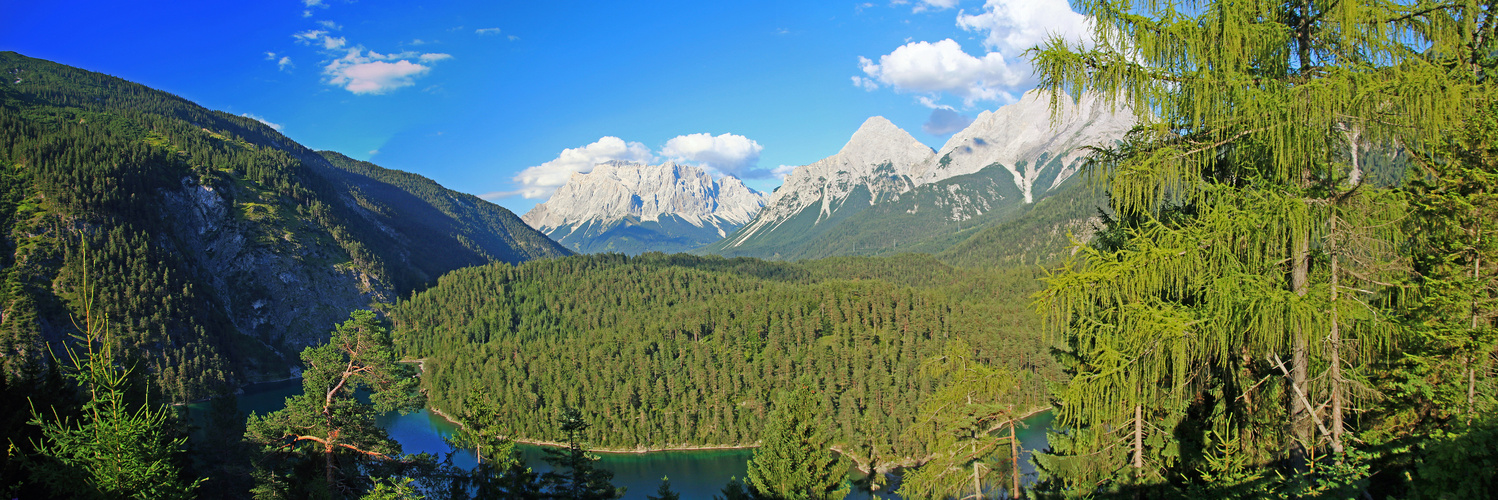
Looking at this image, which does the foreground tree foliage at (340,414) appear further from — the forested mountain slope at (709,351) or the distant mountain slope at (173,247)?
the distant mountain slope at (173,247)

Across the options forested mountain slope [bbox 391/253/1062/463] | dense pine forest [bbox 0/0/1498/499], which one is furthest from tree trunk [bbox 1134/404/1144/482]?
forested mountain slope [bbox 391/253/1062/463]

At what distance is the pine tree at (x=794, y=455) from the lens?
2317 centimetres

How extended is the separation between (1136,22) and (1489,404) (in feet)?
18.2

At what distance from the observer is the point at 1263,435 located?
7945 mm

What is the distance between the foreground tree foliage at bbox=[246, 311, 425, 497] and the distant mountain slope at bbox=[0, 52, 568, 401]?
107 m

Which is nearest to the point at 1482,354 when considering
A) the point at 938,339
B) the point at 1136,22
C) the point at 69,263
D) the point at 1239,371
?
the point at 1239,371

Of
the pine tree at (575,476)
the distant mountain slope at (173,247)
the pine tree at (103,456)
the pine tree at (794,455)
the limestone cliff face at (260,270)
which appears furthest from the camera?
the limestone cliff face at (260,270)

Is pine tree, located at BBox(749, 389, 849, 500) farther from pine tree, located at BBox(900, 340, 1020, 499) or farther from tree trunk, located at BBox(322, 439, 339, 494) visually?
tree trunk, located at BBox(322, 439, 339, 494)

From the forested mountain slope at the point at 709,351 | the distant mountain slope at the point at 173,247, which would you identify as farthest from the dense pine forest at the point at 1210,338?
the distant mountain slope at the point at 173,247

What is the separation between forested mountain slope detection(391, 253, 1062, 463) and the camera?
281ft

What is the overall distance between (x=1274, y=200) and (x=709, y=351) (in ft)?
340

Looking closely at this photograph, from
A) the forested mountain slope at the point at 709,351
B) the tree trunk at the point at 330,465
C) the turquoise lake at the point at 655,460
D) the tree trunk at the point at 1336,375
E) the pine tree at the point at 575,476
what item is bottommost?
the turquoise lake at the point at 655,460

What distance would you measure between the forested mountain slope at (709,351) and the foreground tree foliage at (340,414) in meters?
45.4

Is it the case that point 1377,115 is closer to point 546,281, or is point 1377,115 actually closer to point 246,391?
point 246,391
